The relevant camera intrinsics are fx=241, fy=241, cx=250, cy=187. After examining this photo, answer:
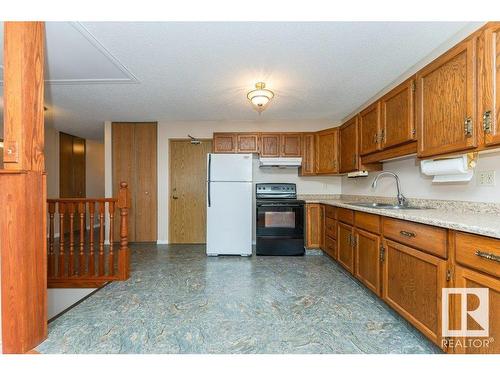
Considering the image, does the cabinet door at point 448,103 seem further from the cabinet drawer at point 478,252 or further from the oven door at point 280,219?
the oven door at point 280,219

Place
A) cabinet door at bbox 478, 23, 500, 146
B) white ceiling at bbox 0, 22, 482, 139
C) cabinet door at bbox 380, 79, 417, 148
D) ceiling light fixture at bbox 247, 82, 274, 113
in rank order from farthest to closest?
ceiling light fixture at bbox 247, 82, 274, 113, cabinet door at bbox 380, 79, 417, 148, white ceiling at bbox 0, 22, 482, 139, cabinet door at bbox 478, 23, 500, 146

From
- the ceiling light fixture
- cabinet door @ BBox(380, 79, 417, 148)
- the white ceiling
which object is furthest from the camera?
the ceiling light fixture

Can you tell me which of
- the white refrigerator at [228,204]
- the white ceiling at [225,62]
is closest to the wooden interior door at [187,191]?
the white refrigerator at [228,204]

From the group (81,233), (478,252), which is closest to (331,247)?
(478,252)

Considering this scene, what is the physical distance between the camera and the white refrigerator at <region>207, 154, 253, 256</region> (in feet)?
12.3

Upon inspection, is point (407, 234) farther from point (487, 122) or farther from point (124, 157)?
point (124, 157)

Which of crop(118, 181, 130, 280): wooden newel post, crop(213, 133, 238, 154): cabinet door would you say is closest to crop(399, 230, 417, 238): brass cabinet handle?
crop(118, 181, 130, 280): wooden newel post

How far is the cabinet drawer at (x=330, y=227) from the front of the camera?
3.22m

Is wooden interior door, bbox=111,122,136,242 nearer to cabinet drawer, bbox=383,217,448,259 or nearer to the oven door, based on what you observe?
the oven door

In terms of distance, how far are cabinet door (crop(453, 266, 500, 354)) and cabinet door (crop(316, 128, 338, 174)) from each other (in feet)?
8.55

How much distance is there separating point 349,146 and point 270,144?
1.32 m

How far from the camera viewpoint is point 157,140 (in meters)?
4.47
